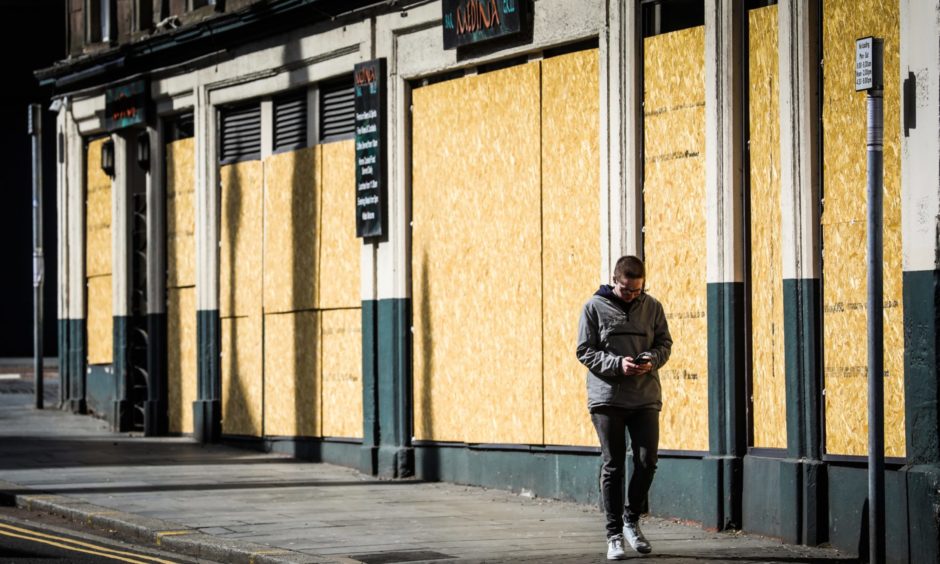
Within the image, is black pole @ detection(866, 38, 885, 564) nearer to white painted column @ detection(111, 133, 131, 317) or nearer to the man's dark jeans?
the man's dark jeans

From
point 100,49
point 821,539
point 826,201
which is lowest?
point 821,539

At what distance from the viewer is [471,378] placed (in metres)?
15.2

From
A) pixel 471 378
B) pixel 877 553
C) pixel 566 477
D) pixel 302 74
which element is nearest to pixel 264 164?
pixel 302 74

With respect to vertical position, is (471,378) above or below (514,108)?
below

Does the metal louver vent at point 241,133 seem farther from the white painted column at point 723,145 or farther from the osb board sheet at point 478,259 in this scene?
the white painted column at point 723,145

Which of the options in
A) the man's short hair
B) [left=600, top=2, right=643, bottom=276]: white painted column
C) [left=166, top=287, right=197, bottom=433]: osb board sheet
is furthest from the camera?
[left=166, top=287, right=197, bottom=433]: osb board sheet

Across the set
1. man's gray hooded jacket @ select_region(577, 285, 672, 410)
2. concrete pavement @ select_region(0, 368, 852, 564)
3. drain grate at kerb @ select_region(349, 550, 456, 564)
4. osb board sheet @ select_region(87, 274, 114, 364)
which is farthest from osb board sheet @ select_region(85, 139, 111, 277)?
man's gray hooded jacket @ select_region(577, 285, 672, 410)

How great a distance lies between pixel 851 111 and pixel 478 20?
15.9ft

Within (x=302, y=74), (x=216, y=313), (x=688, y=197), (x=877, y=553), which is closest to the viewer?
(x=877, y=553)

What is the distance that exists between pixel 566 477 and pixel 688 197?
2813 mm

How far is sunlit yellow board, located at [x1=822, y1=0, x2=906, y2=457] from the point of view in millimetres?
10477

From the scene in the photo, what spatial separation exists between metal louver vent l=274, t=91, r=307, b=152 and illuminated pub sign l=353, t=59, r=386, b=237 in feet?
5.03

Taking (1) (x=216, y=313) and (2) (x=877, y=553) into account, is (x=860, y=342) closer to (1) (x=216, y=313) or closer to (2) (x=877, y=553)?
(2) (x=877, y=553)

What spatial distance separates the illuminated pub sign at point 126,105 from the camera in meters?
21.1
